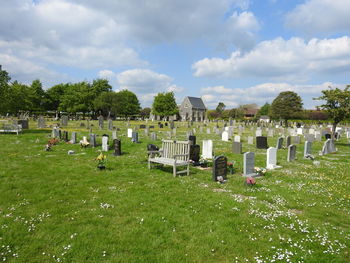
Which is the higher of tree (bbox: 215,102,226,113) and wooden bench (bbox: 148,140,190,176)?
tree (bbox: 215,102,226,113)

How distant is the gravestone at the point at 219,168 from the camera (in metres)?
8.79

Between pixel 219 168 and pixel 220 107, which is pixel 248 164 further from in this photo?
pixel 220 107

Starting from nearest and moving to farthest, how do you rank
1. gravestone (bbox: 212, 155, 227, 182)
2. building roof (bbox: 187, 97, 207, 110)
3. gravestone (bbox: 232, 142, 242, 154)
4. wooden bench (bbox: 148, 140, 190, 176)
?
1. gravestone (bbox: 212, 155, 227, 182)
2. wooden bench (bbox: 148, 140, 190, 176)
3. gravestone (bbox: 232, 142, 242, 154)
4. building roof (bbox: 187, 97, 207, 110)

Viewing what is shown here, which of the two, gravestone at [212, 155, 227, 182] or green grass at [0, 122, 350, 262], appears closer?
green grass at [0, 122, 350, 262]

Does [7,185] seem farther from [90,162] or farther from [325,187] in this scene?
[325,187]

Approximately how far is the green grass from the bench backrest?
36.3 inches

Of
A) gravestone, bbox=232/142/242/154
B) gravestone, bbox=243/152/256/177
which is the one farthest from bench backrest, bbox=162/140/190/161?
gravestone, bbox=232/142/242/154

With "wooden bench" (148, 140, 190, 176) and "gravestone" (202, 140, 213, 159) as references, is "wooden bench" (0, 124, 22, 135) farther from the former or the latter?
"gravestone" (202, 140, 213, 159)

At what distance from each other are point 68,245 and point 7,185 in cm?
495

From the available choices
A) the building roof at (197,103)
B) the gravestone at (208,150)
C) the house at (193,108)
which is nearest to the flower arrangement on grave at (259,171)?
the gravestone at (208,150)

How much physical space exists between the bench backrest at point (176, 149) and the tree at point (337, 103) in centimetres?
1867

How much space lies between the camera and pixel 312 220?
5.51 m

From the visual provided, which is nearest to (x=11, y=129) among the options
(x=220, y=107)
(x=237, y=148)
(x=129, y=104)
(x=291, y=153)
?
(x=237, y=148)

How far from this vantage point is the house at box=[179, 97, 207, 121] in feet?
351
